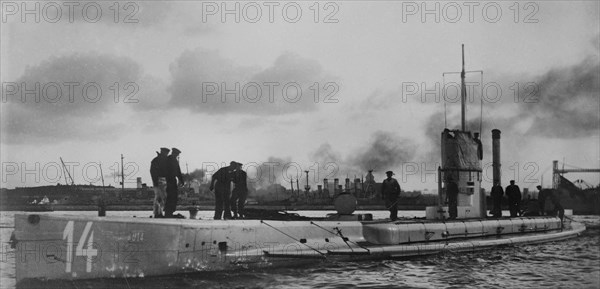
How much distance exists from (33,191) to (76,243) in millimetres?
74034

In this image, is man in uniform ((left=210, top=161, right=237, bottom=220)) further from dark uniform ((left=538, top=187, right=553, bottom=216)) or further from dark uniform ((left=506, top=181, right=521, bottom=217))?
dark uniform ((left=538, top=187, right=553, bottom=216))

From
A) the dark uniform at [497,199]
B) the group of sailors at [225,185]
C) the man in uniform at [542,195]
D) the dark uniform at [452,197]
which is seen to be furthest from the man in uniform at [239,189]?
the man in uniform at [542,195]

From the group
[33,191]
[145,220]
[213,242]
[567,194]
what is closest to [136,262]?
[145,220]

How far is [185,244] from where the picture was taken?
46.3ft

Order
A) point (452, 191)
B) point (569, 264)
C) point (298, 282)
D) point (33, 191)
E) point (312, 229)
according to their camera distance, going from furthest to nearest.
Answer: point (33, 191), point (452, 191), point (569, 264), point (312, 229), point (298, 282)

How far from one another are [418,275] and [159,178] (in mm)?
7550

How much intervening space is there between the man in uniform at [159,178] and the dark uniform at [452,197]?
12410 mm

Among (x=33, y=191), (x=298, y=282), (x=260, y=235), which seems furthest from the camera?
(x=33, y=191)

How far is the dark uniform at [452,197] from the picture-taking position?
2338 cm

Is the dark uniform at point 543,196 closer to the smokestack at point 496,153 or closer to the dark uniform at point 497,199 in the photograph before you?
the smokestack at point 496,153

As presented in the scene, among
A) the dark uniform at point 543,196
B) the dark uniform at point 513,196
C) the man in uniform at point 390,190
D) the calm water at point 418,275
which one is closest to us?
the calm water at point 418,275

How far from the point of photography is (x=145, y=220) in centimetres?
1363

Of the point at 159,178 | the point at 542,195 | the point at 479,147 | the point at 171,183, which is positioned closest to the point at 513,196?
the point at 542,195

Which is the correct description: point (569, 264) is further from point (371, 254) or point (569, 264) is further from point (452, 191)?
point (371, 254)
